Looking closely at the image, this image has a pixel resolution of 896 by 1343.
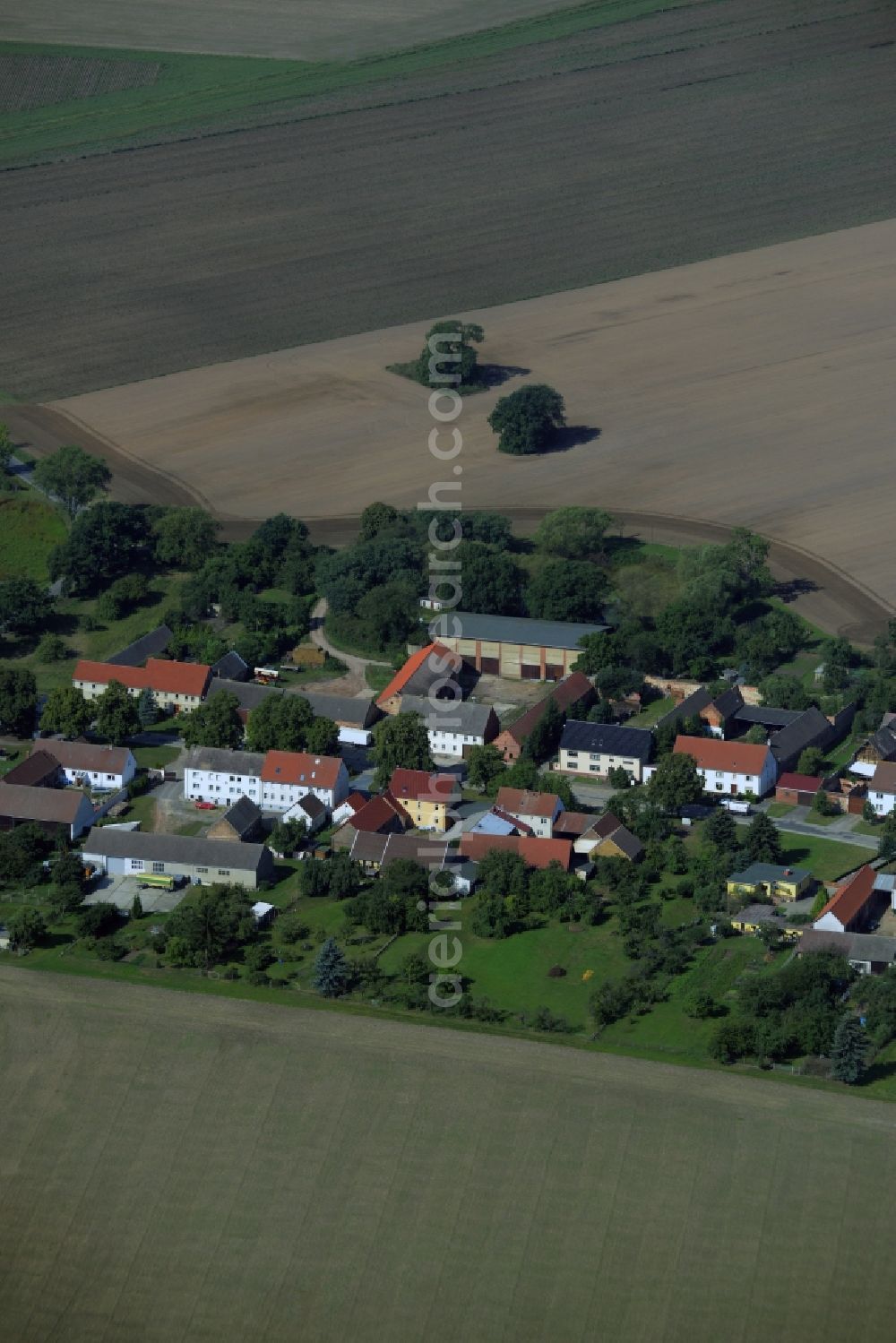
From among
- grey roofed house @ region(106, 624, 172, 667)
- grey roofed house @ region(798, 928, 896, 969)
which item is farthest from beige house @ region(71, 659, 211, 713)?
grey roofed house @ region(798, 928, 896, 969)

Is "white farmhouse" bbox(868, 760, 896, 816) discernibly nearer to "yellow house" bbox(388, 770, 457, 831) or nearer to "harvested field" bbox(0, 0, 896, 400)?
"yellow house" bbox(388, 770, 457, 831)

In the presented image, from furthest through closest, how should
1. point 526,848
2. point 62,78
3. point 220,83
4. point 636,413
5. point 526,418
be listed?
point 62,78 < point 220,83 < point 636,413 < point 526,418 < point 526,848

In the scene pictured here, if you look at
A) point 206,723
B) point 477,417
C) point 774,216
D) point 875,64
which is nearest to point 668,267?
point 774,216

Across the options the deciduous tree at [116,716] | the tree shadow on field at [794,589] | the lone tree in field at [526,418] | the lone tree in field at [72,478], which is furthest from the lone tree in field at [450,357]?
the deciduous tree at [116,716]

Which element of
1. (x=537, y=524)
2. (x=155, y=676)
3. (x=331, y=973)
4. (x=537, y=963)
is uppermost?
(x=537, y=524)

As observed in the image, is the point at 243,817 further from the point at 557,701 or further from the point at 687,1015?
the point at 687,1015

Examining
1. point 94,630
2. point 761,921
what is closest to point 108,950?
point 761,921

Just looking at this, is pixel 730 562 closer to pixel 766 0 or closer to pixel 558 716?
pixel 558 716

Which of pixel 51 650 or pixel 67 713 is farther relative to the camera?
pixel 51 650
